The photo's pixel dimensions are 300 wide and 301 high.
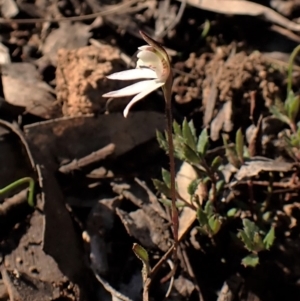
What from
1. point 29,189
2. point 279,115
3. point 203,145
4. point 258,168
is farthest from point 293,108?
point 29,189

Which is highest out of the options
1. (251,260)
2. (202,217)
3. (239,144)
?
(239,144)

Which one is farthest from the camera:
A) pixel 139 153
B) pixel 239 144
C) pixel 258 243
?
pixel 139 153

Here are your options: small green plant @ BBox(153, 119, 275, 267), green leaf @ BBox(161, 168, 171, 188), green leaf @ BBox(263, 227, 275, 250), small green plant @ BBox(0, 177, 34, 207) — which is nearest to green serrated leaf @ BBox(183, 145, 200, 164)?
small green plant @ BBox(153, 119, 275, 267)

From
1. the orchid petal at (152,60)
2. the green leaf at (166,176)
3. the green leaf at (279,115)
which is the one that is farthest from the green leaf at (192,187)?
the orchid petal at (152,60)

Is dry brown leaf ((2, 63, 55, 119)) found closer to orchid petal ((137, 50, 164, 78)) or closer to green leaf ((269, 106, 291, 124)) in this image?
green leaf ((269, 106, 291, 124))

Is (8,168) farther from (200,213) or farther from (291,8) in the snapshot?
(291,8)

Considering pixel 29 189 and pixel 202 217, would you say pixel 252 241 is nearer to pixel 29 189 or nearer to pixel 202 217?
pixel 202 217

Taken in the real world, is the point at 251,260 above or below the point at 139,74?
below

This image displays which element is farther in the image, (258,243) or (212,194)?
(212,194)
